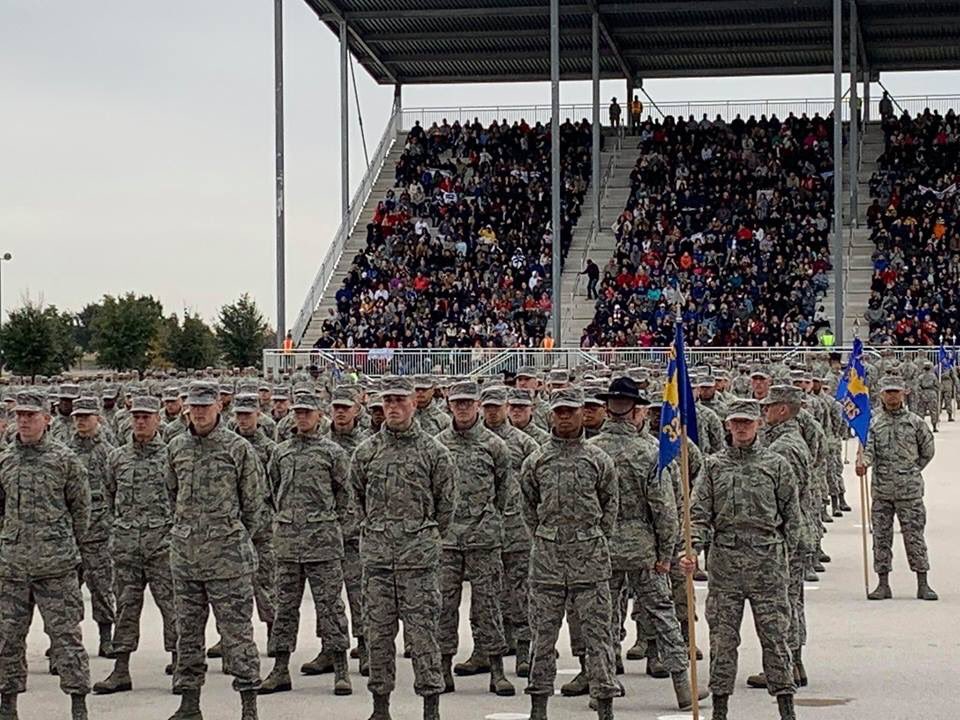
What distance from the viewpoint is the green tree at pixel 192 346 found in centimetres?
6581

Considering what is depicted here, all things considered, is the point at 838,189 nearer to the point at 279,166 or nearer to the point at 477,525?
the point at 279,166

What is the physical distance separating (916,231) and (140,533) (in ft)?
129

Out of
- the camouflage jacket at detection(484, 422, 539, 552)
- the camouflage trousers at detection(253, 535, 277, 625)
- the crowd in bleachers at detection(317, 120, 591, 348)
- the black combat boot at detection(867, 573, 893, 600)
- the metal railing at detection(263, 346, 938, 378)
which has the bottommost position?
the black combat boot at detection(867, 573, 893, 600)

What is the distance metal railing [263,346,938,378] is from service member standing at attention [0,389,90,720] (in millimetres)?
28954

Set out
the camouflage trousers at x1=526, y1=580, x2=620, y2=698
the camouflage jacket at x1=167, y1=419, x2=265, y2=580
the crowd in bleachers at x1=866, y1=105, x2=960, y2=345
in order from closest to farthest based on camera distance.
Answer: the camouflage trousers at x1=526, y1=580, x2=620, y2=698 → the camouflage jacket at x1=167, y1=419, x2=265, y2=580 → the crowd in bleachers at x1=866, y1=105, x2=960, y2=345

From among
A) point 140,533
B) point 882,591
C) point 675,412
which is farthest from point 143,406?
point 882,591

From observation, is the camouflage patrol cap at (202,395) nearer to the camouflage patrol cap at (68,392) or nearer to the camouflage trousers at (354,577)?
the camouflage trousers at (354,577)

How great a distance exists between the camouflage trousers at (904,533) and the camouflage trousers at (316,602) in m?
→ 5.76

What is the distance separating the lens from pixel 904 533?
16562mm

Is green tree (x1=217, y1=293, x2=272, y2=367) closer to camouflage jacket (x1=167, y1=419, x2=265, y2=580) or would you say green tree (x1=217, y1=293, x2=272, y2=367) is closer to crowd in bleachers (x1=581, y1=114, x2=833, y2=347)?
crowd in bleachers (x1=581, y1=114, x2=833, y2=347)

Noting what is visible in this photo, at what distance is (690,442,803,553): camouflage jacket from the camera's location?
11086 millimetres

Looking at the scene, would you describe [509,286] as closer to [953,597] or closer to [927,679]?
[953,597]

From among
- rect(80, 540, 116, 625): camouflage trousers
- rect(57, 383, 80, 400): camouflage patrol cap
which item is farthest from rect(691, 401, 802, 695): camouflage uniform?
rect(57, 383, 80, 400): camouflage patrol cap

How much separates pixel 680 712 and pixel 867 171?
44.5 metres
